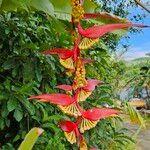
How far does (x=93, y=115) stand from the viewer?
0.55m

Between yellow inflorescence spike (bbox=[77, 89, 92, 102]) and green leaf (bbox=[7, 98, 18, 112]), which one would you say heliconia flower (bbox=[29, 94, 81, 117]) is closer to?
yellow inflorescence spike (bbox=[77, 89, 92, 102])

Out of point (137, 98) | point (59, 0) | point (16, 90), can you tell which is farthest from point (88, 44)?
point (137, 98)

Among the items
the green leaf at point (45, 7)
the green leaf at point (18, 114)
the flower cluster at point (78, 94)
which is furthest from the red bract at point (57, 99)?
the green leaf at point (18, 114)

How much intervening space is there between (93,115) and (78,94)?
0.10 ft

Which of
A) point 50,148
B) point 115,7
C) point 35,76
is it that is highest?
point 115,7

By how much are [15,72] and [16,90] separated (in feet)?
0.26

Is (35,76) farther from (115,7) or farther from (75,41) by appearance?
(115,7)

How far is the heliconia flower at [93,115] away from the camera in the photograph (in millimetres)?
546

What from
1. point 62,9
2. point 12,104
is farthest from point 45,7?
point 12,104

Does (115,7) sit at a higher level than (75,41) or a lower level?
higher

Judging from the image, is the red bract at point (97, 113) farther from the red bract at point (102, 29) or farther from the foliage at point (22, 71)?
the foliage at point (22, 71)

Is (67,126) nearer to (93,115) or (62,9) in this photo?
(93,115)

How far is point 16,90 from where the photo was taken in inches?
68.0

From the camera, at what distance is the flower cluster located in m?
0.54
